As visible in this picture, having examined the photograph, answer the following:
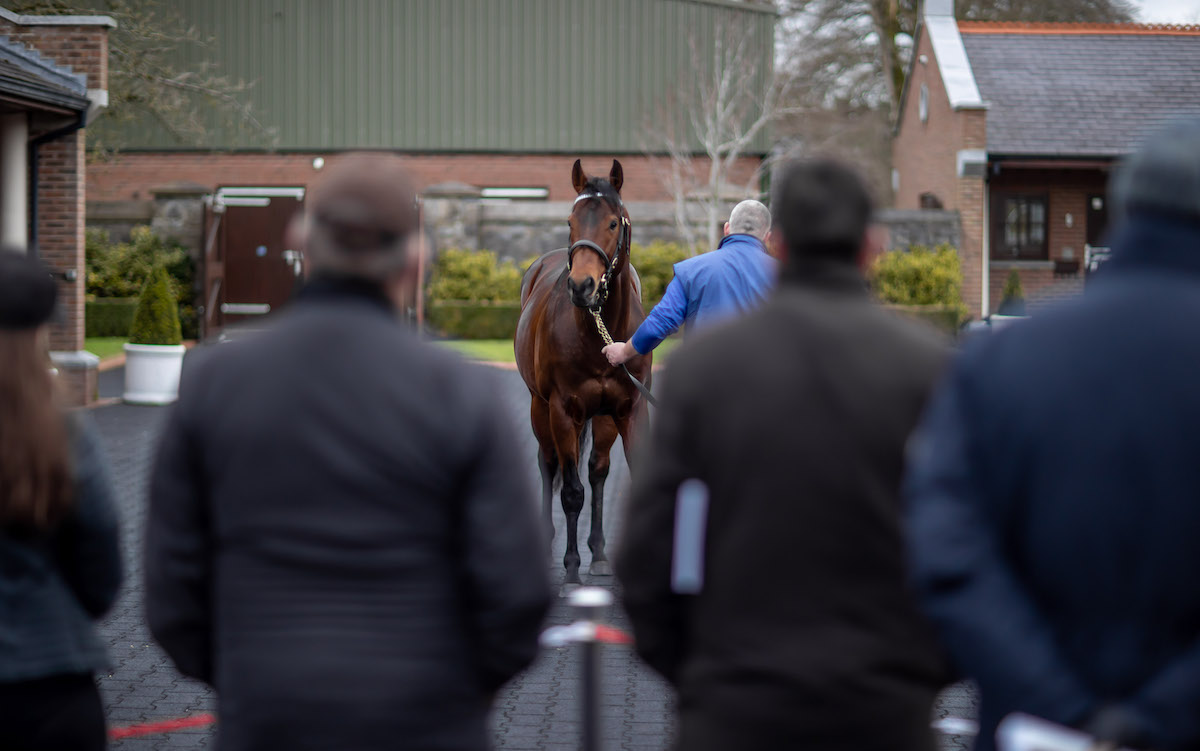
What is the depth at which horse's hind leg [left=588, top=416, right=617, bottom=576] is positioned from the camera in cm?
789

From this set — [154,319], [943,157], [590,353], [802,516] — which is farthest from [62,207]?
[943,157]

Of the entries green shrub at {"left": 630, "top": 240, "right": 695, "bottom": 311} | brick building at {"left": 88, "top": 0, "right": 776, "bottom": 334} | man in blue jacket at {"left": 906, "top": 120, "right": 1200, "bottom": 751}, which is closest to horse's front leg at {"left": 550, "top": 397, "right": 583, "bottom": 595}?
man in blue jacket at {"left": 906, "top": 120, "right": 1200, "bottom": 751}

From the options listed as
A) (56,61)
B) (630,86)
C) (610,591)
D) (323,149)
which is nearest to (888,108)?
(630,86)

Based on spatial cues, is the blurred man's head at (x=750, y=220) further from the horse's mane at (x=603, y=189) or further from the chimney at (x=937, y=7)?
the chimney at (x=937, y=7)

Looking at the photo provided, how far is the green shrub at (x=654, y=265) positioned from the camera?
84.3 ft

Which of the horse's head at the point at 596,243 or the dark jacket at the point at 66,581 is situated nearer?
the dark jacket at the point at 66,581

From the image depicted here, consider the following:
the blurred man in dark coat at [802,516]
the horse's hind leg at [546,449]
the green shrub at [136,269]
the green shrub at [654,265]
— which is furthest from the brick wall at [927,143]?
the blurred man in dark coat at [802,516]

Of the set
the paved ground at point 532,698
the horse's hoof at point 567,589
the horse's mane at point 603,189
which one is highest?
the horse's mane at point 603,189

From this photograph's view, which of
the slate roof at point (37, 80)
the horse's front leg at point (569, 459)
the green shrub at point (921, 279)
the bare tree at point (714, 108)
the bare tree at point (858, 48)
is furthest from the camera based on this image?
the bare tree at point (858, 48)

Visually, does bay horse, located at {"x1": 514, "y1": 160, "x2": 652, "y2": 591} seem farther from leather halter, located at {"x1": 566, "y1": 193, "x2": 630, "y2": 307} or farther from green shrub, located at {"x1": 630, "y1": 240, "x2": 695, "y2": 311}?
green shrub, located at {"x1": 630, "y1": 240, "x2": 695, "y2": 311}

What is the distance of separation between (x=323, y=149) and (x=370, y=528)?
3275 cm

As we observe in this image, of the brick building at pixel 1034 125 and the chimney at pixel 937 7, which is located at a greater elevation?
the chimney at pixel 937 7

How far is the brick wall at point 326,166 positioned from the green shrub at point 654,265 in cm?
789

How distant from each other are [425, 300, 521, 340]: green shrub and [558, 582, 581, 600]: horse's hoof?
17.8 metres
